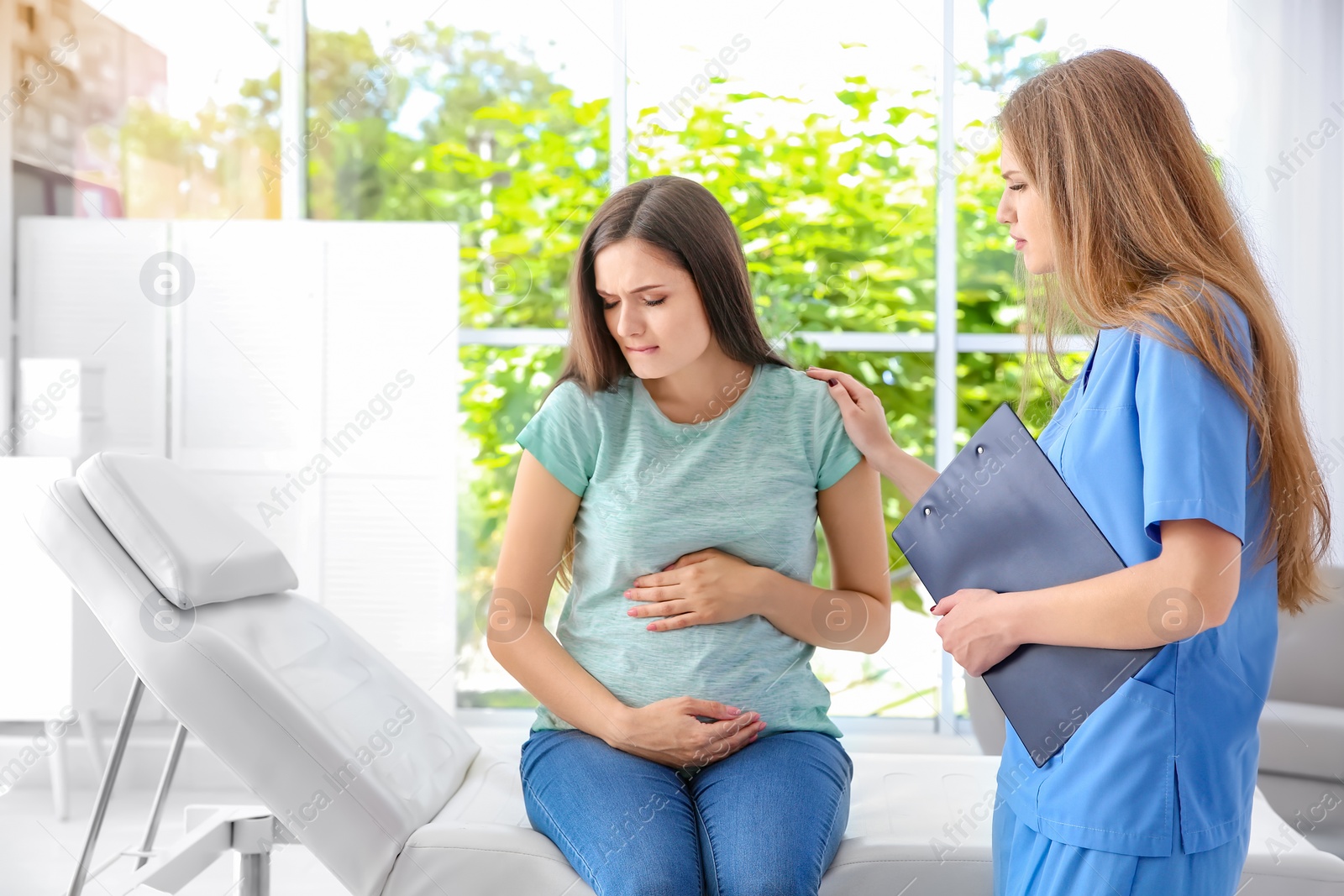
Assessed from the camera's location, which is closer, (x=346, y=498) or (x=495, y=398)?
(x=346, y=498)

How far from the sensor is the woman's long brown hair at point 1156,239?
83 cm

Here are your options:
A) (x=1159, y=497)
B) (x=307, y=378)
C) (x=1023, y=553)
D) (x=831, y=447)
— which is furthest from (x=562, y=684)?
(x=307, y=378)

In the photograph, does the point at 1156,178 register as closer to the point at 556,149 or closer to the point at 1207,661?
the point at 1207,661

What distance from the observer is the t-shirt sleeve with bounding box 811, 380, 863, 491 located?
1.32m

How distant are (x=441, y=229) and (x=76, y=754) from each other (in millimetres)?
1758

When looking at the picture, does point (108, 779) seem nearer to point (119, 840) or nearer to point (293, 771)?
point (293, 771)

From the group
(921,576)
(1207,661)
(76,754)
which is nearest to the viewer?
(1207,661)

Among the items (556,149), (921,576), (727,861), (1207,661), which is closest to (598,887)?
(727,861)

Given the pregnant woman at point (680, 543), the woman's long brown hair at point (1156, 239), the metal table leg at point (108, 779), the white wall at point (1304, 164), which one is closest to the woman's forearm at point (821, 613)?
the pregnant woman at point (680, 543)

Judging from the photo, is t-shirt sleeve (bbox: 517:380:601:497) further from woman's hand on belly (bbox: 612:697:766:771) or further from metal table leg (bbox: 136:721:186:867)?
metal table leg (bbox: 136:721:186:867)

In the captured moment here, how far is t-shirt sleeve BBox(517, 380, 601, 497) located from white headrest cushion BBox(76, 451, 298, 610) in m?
0.40

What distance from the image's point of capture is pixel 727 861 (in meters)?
1.05

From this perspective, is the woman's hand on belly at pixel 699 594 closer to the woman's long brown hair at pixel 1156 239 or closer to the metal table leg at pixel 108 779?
the woman's long brown hair at pixel 1156 239

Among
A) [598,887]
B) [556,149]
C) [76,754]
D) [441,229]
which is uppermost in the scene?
[556,149]
